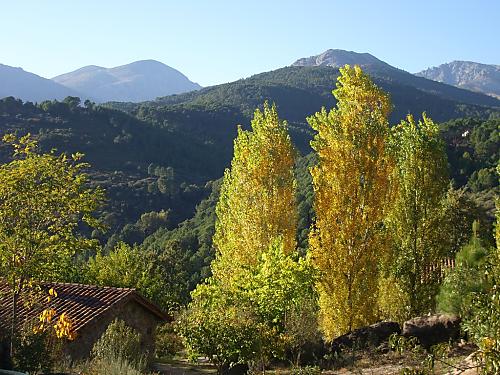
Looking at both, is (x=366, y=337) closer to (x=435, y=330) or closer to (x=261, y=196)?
(x=435, y=330)

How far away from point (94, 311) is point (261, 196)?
24.1 ft

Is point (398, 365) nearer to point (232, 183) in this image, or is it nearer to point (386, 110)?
point (386, 110)

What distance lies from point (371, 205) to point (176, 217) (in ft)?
209

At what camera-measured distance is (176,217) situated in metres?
79.1

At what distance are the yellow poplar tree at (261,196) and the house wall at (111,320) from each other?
3465 mm

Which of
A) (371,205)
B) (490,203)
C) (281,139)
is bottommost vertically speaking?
(490,203)

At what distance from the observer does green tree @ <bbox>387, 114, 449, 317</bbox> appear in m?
18.0

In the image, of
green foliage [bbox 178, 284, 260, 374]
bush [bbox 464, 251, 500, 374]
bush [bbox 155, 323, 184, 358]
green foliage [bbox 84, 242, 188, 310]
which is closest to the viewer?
bush [bbox 464, 251, 500, 374]

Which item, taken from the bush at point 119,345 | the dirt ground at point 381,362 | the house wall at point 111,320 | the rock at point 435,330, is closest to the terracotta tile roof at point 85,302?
the house wall at point 111,320

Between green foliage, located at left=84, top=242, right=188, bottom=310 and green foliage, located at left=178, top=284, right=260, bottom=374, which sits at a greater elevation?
green foliage, located at left=178, top=284, right=260, bottom=374

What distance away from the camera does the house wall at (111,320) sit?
1757 centimetres

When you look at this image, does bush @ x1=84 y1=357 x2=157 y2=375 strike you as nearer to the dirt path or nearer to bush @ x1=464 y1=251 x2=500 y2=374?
the dirt path

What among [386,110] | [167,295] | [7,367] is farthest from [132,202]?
[7,367]

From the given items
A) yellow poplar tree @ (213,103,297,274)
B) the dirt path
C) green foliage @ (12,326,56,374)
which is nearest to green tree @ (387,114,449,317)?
yellow poplar tree @ (213,103,297,274)
